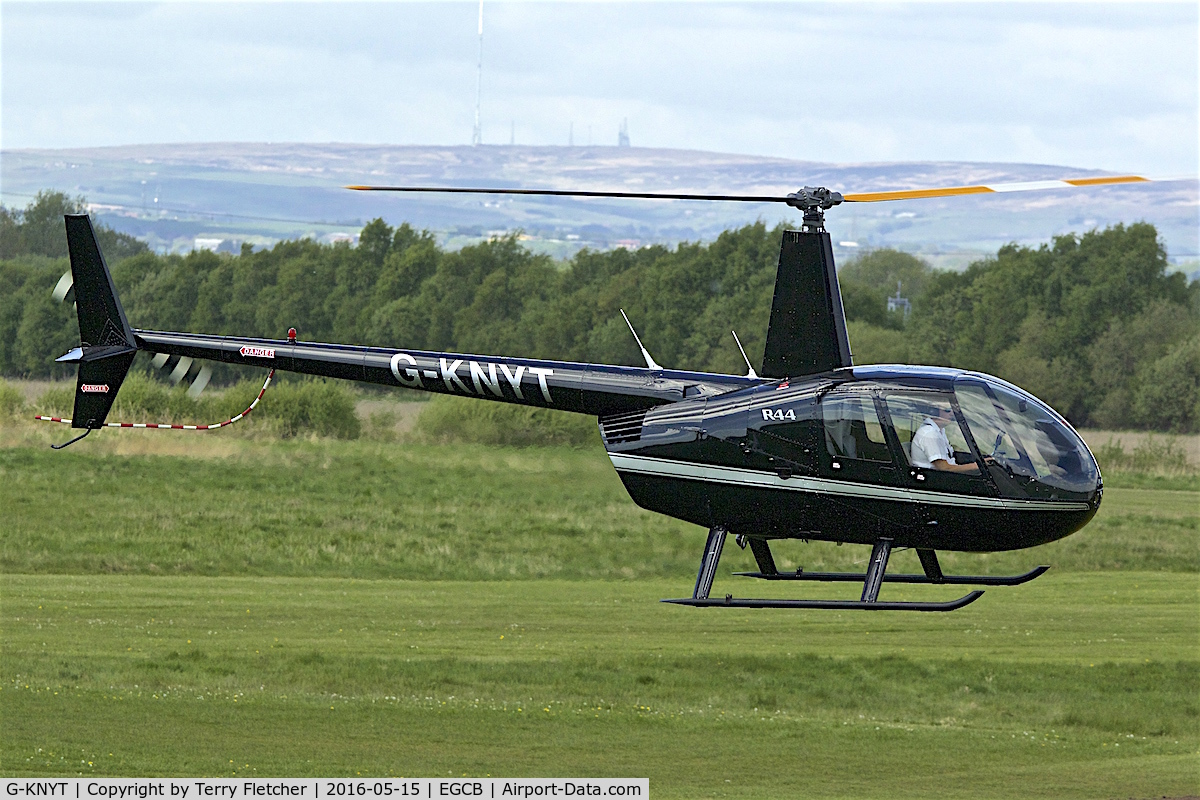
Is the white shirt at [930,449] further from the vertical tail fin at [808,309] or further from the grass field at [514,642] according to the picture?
the grass field at [514,642]

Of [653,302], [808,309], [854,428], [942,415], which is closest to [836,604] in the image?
[854,428]

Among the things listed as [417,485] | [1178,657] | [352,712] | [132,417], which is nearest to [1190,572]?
[1178,657]

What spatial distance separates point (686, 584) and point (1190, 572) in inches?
819

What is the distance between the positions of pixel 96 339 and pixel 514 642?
25.3 metres

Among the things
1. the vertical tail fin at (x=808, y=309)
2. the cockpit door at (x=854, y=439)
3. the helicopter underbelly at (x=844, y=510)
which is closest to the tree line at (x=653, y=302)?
the helicopter underbelly at (x=844, y=510)

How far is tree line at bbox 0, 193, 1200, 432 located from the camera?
65.7 metres

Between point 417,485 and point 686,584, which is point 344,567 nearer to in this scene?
point 417,485

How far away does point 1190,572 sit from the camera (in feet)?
179

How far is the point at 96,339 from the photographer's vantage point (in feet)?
59.2

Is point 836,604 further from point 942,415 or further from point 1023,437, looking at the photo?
point 1023,437

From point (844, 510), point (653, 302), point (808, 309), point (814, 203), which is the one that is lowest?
point (653, 302)

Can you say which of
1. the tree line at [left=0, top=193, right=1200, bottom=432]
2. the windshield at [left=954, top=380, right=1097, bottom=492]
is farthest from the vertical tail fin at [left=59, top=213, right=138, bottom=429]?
the tree line at [left=0, top=193, right=1200, bottom=432]

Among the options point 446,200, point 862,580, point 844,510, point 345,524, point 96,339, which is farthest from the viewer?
point 446,200

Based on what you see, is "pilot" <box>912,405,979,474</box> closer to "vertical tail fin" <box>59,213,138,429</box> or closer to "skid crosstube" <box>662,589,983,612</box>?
"skid crosstube" <box>662,589,983,612</box>
